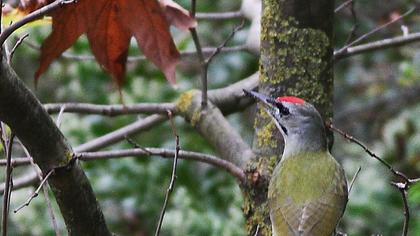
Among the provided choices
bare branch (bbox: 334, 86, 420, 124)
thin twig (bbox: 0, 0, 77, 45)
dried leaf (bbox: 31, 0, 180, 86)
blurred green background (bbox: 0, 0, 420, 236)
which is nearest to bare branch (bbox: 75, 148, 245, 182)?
dried leaf (bbox: 31, 0, 180, 86)

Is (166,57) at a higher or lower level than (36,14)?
lower

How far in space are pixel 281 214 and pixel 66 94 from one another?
3381mm

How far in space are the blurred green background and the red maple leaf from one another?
1329 millimetres

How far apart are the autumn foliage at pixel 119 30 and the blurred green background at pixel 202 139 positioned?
4.36ft

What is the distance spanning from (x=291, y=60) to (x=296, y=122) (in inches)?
9.3

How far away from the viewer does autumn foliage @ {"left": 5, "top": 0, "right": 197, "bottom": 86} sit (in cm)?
268

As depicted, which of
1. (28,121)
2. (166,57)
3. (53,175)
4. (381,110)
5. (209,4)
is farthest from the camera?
(381,110)

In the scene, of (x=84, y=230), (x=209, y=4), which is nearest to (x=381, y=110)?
(x=209, y=4)

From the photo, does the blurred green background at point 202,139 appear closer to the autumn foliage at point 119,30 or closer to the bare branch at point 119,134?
the bare branch at point 119,134

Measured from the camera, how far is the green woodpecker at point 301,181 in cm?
255

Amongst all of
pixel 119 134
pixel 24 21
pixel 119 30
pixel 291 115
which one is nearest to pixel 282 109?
pixel 291 115

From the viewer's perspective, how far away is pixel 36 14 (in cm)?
161

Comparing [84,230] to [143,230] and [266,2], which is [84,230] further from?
[143,230]

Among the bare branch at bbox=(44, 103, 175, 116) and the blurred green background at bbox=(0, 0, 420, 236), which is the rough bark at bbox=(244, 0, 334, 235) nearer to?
the bare branch at bbox=(44, 103, 175, 116)
